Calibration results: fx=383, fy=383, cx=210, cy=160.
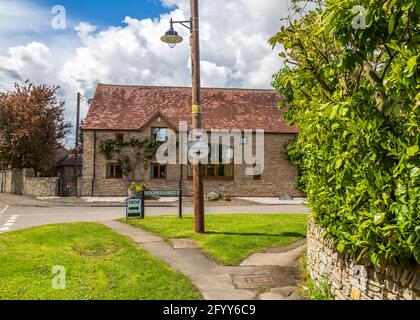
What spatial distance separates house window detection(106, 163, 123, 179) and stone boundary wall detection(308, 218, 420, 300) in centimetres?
2544

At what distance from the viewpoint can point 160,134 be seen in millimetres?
31172

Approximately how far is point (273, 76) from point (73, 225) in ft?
46.5

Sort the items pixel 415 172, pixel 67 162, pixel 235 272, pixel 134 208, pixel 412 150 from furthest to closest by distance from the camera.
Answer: pixel 67 162 < pixel 134 208 < pixel 235 272 < pixel 412 150 < pixel 415 172

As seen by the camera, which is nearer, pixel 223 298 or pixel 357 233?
pixel 357 233

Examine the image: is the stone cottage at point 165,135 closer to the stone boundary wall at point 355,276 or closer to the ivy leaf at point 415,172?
the stone boundary wall at point 355,276

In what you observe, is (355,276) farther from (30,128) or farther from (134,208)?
(30,128)

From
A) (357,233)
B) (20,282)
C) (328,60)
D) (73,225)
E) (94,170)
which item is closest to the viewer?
(357,233)

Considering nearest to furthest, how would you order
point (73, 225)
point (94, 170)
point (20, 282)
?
point (20, 282) < point (73, 225) < point (94, 170)

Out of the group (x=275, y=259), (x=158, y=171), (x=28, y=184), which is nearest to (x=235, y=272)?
(x=275, y=259)

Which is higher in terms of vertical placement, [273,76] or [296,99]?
[273,76]

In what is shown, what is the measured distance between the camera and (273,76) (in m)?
22.1

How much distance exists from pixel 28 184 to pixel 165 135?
11.8 m

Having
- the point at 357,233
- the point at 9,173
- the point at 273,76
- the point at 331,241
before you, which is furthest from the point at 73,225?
the point at 9,173
